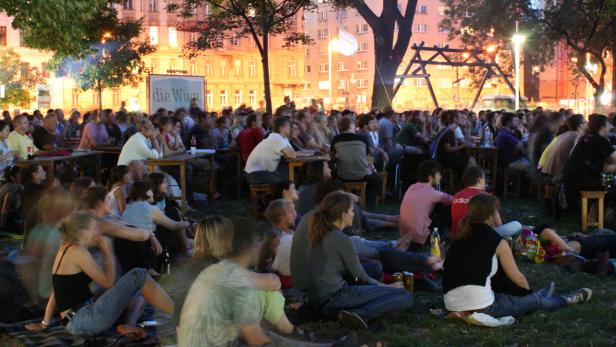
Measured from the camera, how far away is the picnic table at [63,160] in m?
12.9

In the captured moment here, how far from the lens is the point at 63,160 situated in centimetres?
1397

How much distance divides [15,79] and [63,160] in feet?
131

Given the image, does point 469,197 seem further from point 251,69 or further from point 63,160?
point 251,69

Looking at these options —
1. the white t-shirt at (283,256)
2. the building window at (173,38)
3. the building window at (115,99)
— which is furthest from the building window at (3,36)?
the white t-shirt at (283,256)

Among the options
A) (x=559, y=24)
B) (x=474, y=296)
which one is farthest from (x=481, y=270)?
(x=559, y=24)

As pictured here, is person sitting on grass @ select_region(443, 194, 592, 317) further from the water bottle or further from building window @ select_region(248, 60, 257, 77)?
building window @ select_region(248, 60, 257, 77)

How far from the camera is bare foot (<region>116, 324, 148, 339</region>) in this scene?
247 inches

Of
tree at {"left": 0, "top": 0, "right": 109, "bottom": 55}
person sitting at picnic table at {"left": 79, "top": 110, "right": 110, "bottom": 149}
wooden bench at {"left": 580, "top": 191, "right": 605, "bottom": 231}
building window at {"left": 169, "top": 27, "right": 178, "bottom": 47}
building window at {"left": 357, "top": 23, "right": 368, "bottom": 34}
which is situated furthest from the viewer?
building window at {"left": 357, "top": 23, "right": 368, "bottom": 34}

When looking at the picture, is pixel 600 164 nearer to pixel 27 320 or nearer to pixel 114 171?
pixel 114 171

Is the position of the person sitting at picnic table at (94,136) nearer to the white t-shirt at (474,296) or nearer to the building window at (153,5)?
the white t-shirt at (474,296)

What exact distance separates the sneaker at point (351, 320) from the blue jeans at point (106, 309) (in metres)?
1.61

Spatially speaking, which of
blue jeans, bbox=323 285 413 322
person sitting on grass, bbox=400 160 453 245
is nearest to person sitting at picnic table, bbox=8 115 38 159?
person sitting on grass, bbox=400 160 453 245

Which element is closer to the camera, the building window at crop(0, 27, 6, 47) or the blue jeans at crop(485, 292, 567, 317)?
the blue jeans at crop(485, 292, 567, 317)

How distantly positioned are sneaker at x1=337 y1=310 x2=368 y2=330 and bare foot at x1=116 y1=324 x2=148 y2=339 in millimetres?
1562
